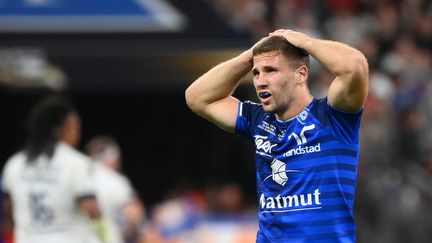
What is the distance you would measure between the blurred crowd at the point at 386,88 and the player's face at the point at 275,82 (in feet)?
24.1

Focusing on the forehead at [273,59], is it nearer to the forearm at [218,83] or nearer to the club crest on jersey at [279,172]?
the forearm at [218,83]

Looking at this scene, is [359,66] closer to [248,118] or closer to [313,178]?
[313,178]

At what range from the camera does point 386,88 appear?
589 inches

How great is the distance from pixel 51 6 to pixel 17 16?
41cm

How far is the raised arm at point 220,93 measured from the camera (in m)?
6.58

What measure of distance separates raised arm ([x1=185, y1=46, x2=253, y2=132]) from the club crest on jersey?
53 centimetres

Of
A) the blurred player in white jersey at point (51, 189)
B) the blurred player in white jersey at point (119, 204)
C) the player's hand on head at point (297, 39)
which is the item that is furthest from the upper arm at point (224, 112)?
the blurred player in white jersey at point (119, 204)

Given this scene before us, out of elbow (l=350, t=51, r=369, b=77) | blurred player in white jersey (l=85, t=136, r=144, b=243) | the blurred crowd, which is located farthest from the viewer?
the blurred crowd

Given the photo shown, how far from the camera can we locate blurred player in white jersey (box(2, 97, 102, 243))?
8328 mm

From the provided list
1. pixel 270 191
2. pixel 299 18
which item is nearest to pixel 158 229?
pixel 299 18

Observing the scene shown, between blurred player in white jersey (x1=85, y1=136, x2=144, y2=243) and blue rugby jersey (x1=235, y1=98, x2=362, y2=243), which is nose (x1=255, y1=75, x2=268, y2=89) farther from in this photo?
blurred player in white jersey (x1=85, y1=136, x2=144, y2=243)

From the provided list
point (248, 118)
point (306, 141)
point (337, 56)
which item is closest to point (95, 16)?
point (248, 118)

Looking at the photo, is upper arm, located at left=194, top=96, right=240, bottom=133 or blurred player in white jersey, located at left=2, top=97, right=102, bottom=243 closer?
upper arm, located at left=194, top=96, right=240, bottom=133

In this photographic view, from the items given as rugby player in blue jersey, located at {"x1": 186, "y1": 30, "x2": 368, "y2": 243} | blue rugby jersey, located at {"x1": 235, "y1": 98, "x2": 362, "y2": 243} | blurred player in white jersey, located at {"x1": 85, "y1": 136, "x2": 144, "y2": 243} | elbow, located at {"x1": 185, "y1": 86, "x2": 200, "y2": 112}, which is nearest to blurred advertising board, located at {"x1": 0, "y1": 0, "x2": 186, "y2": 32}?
blurred player in white jersey, located at {"x1": 85, "y1": 136, "x2": 144, "y2": 243}
